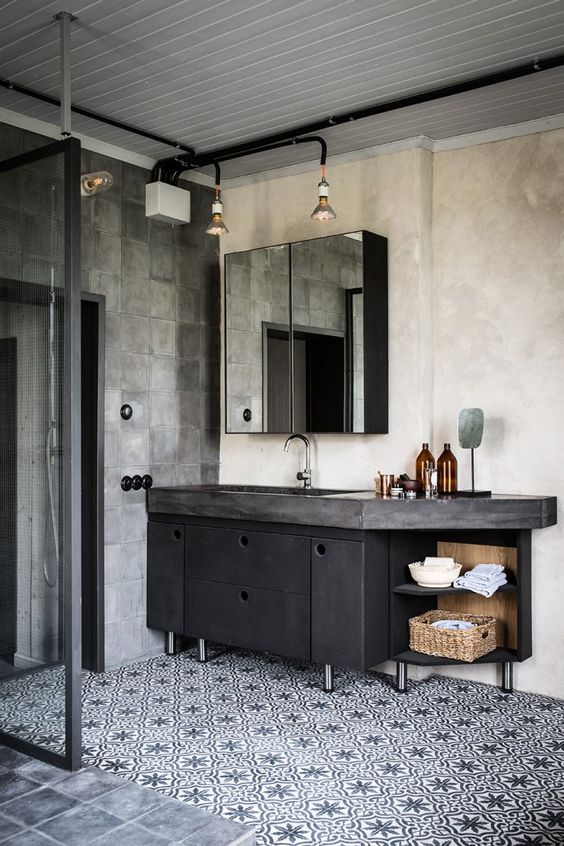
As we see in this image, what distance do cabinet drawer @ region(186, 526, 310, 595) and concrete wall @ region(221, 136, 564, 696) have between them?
688 millimetres

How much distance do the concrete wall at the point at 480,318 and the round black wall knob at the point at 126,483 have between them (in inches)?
43.5

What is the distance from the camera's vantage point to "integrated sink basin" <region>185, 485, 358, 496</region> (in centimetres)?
465

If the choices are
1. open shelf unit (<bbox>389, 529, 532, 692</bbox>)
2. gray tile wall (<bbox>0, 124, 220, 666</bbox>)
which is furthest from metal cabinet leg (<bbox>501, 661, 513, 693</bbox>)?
gray tile wall (<bbox>0, 124, 220, 666</bbox>)

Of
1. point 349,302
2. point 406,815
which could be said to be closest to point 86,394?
point 349,302

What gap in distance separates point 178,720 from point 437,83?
3204mm

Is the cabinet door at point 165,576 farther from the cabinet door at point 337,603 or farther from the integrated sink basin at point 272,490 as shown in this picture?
the cabinet door at point 337,603

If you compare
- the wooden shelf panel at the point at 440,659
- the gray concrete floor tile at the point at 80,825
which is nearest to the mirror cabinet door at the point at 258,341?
the wooden shelf panel at the point at 440,659

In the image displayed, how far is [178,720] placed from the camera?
3.73 meters

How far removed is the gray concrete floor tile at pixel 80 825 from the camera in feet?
8.31

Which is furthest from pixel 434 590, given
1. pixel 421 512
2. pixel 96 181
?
pixel 96 181

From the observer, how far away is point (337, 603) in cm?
398

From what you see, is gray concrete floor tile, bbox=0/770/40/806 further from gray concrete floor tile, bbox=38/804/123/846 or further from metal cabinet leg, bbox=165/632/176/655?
metal cabinet leg, bbox=165/632/176/655

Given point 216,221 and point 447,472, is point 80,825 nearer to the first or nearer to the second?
point 447,472

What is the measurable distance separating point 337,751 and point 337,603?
0.78 meters
